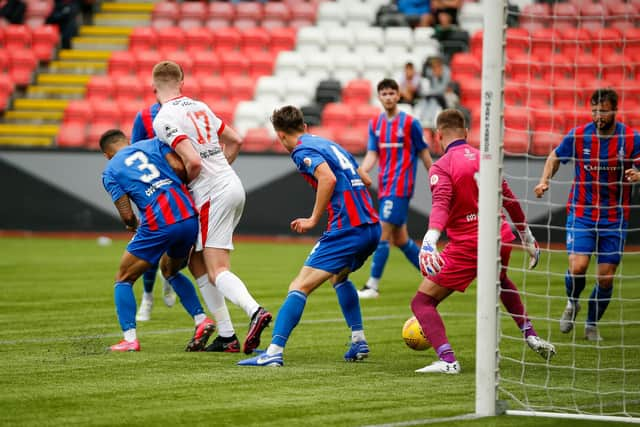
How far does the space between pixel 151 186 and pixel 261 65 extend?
16.3 m

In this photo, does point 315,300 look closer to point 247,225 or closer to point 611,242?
point 611,242

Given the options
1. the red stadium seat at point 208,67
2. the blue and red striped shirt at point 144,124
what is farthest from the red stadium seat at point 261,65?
the blue and red striped shirt at point 144,124

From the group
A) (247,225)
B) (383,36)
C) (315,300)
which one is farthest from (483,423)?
(383,36)

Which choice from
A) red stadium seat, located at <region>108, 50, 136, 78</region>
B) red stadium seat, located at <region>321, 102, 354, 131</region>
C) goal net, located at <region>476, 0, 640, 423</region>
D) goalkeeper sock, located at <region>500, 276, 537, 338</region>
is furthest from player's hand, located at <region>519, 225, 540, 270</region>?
red stadium seat, located at <region>108, 50, 136, 78</region>

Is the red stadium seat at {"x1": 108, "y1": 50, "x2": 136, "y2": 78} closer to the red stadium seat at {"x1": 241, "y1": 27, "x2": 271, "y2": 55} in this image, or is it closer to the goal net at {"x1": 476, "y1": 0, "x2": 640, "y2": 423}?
the red stadium seat at {"x1": 241, "y1": 27, "x2": 271, "y2": 55}

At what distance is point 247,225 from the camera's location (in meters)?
20.8

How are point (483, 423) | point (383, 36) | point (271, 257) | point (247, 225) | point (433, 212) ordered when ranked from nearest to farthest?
point (483, 423) → point (433, 212) → point (271, 257) → point (247, 225) → point (383, 36)

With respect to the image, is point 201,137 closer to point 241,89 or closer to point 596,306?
point 596,306

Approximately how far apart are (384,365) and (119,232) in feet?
46.1

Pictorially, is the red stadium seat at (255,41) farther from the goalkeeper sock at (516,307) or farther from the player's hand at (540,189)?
the goalkeeper sock at (516,307)

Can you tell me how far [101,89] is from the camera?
24453 millimetres

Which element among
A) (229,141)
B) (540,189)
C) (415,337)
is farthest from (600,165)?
(229,141)

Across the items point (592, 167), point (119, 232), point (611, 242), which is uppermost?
point (592, 167)

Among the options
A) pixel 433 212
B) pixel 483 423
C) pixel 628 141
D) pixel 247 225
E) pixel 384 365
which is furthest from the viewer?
pixel 247 225
